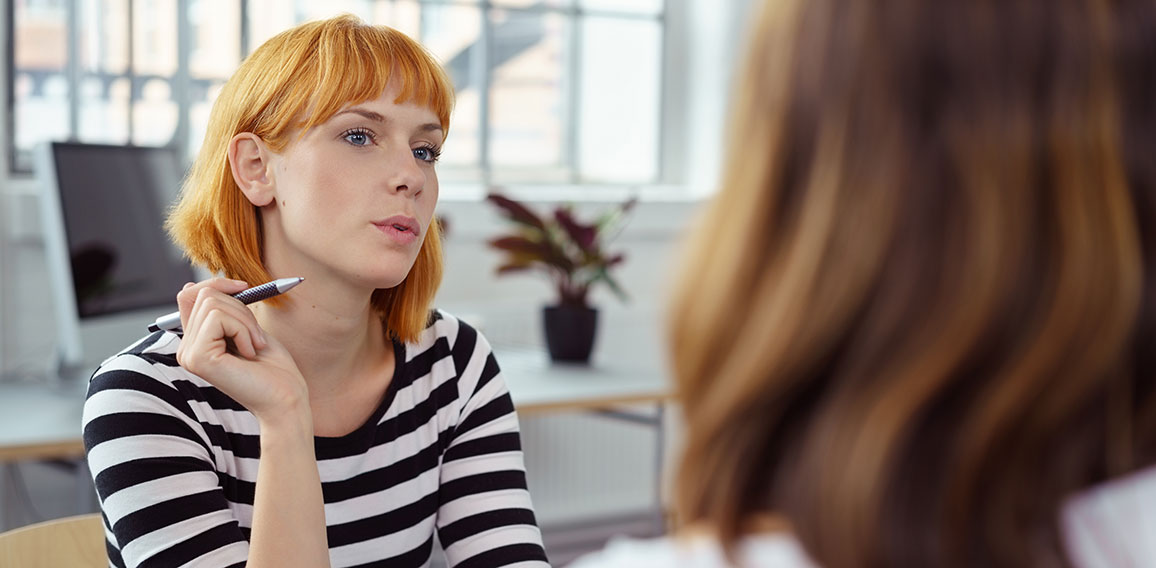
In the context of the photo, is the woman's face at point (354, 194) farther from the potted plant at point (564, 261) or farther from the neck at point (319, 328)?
the potted plant at point (564, 261)

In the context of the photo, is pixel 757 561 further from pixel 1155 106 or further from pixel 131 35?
pixel 131 35

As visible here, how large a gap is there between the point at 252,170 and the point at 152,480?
0.40 meters

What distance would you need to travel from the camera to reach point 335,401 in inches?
54.4

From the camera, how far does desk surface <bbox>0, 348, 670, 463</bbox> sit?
1.92 m

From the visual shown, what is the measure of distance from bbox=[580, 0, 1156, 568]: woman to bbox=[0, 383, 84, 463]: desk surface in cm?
166

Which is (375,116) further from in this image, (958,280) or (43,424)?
(43,424)

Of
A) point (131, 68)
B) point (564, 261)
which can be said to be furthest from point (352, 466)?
point (131, 68)

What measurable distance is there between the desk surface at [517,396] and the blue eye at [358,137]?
19.8 inches

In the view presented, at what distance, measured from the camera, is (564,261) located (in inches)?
115

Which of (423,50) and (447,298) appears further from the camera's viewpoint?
(447,298)

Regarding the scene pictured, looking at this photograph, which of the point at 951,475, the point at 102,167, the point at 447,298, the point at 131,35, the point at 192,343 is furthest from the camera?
the point at 447,298

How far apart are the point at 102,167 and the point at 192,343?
137 cm

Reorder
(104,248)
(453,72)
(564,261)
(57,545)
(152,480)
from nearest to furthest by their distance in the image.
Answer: (152,480)
(57,545)
(104,248)
(564,261)
(453,72)

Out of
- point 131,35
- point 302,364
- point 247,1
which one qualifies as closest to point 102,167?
point 131,35
